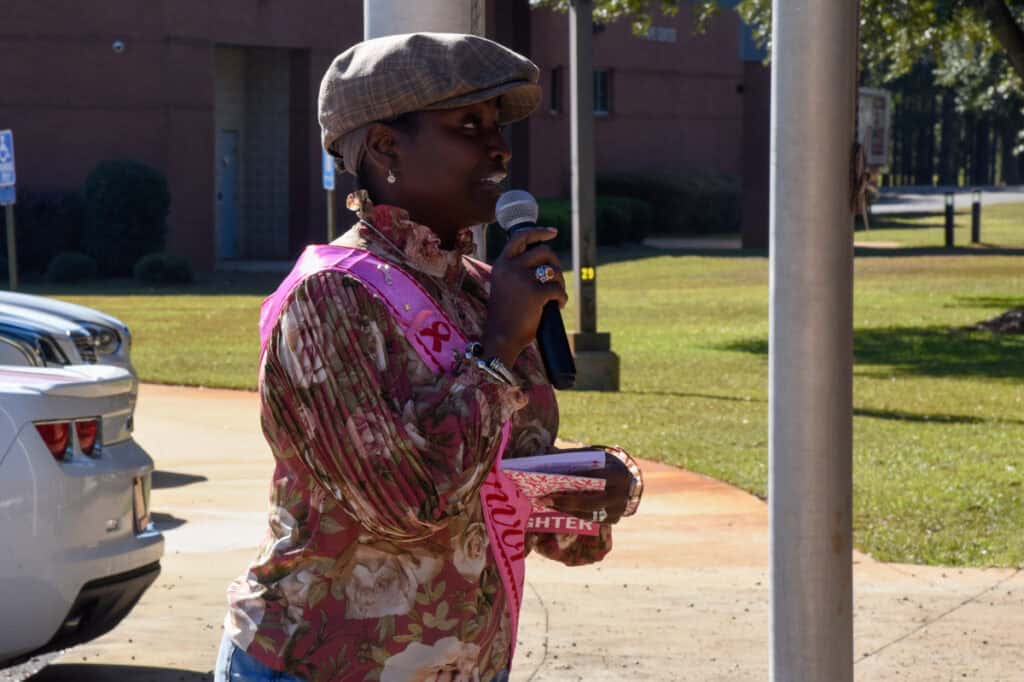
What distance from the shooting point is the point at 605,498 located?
8.75 ft

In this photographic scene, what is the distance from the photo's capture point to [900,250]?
121ft

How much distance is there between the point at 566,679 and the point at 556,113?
35688 mm

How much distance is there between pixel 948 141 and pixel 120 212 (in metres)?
56.1

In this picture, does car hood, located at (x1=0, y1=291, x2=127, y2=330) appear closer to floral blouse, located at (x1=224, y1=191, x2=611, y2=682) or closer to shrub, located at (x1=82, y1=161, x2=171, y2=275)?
floral blouse, located at (x1=224, y1=191, x2=611, y2=682)

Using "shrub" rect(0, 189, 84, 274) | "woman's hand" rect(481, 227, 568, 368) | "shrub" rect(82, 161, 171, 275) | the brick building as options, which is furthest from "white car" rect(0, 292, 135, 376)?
the brick building

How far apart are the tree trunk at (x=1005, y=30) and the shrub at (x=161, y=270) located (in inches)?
614

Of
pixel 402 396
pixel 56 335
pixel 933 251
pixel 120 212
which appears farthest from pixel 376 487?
pixel 933 251

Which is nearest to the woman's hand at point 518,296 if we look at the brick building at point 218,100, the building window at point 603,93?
the brick building at point 218,100

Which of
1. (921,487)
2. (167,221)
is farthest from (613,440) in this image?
(167,221)

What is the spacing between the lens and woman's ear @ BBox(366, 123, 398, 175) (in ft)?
8.23

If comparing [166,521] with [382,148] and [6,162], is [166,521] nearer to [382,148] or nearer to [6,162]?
[382,148]

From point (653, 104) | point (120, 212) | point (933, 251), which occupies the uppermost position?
point (653, 104)

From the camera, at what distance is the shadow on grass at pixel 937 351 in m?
16.6

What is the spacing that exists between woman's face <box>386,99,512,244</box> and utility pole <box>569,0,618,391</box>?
1176cm
